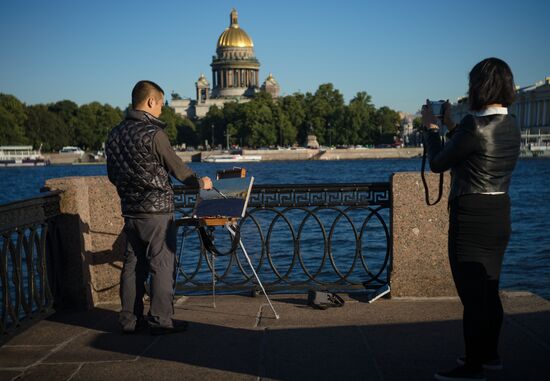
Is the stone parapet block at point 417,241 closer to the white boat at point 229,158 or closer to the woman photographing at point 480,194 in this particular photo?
the woman photographing at point 480,194

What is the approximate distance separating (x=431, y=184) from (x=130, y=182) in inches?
102

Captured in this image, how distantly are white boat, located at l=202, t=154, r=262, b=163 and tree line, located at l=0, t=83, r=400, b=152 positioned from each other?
1061 cm

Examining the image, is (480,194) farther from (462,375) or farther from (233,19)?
(233,19)

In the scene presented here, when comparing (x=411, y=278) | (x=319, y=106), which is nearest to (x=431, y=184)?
(x=411, y=278)

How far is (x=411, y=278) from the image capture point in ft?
18.2

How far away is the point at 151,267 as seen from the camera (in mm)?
4609

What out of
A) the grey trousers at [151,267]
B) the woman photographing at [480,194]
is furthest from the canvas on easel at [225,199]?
the woman photographing at [480,194]

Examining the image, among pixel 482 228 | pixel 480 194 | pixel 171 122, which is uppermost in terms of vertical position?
pixel 171 122

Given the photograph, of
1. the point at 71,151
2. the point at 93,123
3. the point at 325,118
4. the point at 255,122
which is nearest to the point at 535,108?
the point at 325,118

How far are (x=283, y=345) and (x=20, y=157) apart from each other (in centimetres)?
9696

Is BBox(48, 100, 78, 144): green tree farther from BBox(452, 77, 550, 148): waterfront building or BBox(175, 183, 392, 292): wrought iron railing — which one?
BBox(175, 183, 392, 292): wrought iron railing

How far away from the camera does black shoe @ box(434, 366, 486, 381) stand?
358 cm

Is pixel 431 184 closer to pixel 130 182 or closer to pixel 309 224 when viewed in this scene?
pixel 130 182

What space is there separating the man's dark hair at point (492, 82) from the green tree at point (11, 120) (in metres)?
94.7
